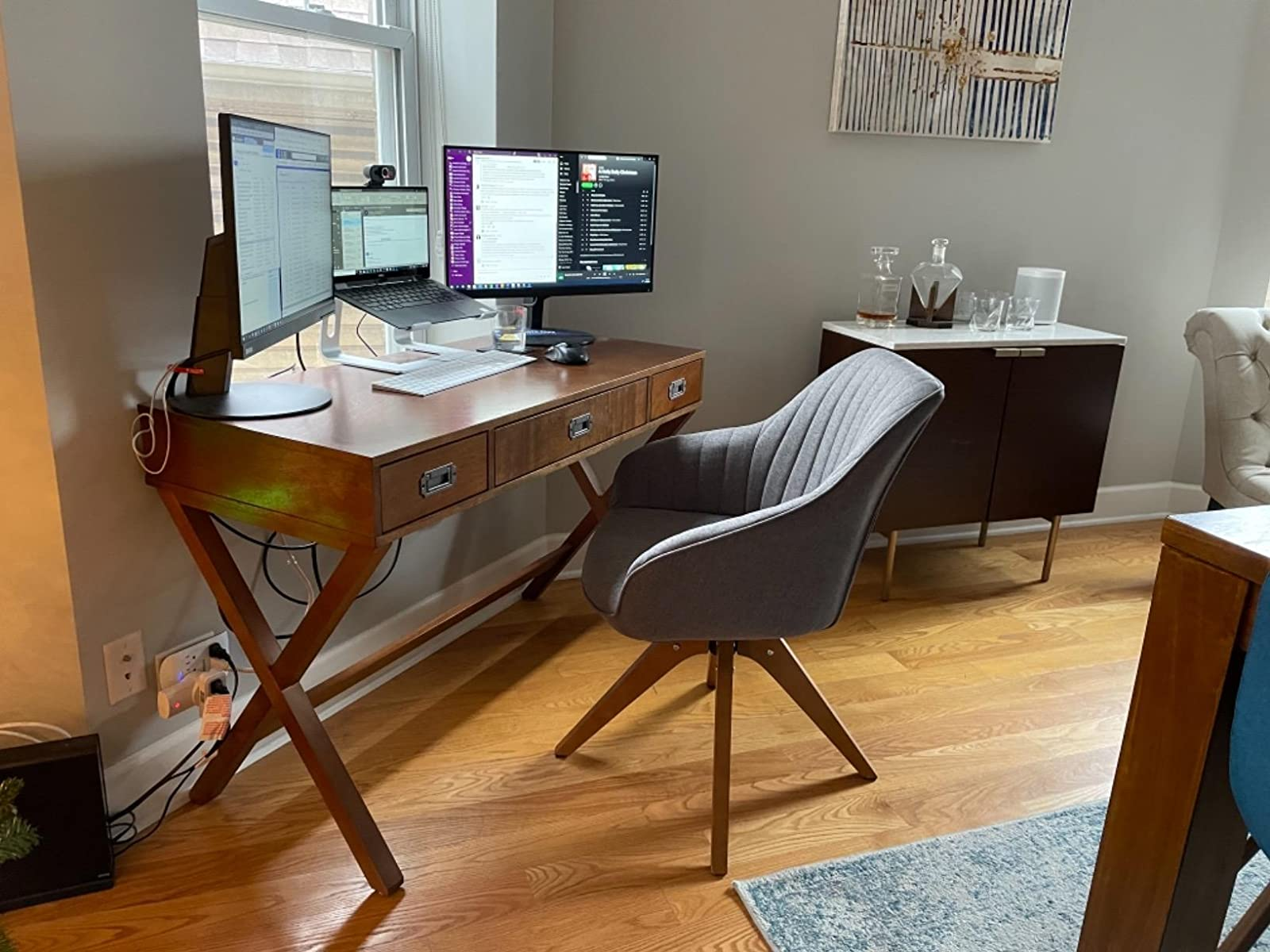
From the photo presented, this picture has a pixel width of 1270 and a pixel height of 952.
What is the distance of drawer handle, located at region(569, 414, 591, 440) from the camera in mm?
2004

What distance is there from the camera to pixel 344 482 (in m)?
1.52

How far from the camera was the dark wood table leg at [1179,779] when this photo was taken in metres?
1.12

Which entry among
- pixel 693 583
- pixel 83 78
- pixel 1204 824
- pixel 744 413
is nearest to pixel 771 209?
pixel 744 413

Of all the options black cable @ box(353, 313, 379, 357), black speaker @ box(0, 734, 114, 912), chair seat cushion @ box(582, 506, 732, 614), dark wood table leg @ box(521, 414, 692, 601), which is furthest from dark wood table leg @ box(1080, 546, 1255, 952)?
black cable @ box(353, 313, 379, 357)

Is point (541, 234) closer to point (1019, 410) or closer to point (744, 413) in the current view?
point (744, 413)

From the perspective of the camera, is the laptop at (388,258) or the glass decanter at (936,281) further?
the glass decanter at (936,281)

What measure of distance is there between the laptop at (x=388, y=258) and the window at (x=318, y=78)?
0.87 feet

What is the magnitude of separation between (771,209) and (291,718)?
6.85 ft

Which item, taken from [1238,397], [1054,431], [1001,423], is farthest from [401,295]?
[1238,397]

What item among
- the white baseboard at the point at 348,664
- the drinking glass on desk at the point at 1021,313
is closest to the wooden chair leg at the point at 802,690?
the white baseboard at the point at 348,664

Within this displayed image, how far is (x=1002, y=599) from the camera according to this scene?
10.3 feet

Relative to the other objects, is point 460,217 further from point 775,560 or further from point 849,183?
point 849,183

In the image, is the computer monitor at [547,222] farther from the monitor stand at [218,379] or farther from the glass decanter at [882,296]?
the glass decanter at [882,296]

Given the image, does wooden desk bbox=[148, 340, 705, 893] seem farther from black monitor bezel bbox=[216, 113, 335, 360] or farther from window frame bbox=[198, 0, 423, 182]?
window frame bbox=[198, 0, 423, 182]
